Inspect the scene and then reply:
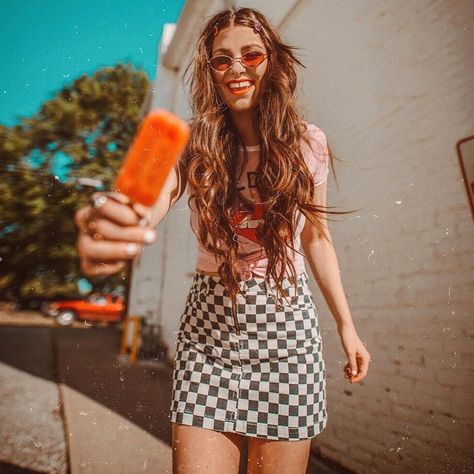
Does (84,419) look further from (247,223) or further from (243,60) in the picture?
(243,60)

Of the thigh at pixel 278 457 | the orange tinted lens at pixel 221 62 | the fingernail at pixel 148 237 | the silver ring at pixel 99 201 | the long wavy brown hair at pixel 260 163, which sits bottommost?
the thigh at pixel 278 457

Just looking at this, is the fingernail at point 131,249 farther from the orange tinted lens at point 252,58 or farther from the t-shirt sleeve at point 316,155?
the orange tinted lens at point 252,58

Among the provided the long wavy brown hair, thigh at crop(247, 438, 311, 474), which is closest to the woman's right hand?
the long wavy brown hair

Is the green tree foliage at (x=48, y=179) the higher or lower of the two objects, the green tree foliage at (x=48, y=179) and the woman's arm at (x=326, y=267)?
the higher

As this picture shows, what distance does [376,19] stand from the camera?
8.11 ft

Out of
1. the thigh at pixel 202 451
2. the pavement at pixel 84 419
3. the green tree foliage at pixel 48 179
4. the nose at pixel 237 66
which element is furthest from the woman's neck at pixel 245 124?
the pavement at pixel 84 419

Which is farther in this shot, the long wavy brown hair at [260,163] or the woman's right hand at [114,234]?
the long wavy brown hair at [260,163]

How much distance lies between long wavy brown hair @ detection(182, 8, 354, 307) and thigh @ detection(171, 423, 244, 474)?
1.28 feet

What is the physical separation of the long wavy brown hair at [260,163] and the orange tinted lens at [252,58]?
1.9 inches

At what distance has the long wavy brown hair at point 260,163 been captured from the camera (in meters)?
1.10

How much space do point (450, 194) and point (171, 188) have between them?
1711 mm

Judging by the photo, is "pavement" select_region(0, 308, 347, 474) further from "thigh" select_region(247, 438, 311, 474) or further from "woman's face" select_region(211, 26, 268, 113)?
"woman's face" select_region(211, 26, 268, 113)

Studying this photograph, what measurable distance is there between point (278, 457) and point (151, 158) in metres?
0.92

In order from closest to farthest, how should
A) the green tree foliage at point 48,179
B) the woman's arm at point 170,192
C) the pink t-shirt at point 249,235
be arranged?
the woman's arm at point 170,192 → the pink t-shirt at point 249,235 → the green tree foliage at point 48,179
